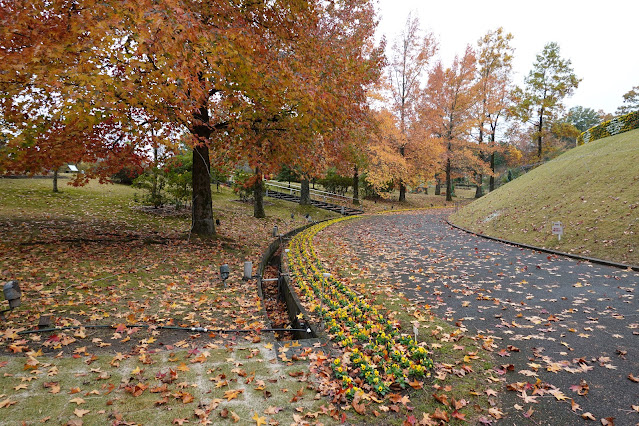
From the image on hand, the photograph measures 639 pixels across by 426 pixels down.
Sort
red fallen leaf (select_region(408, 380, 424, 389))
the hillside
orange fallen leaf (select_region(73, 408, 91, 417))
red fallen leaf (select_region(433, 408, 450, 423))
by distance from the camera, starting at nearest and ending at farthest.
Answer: orange fallen leaf (select_region(73, 408, 91, 417)), red fallen leaf (select_region(433, 408, 450, 423)), red fallen leaf (select_region(408, 380, 424, 389)), the hillside

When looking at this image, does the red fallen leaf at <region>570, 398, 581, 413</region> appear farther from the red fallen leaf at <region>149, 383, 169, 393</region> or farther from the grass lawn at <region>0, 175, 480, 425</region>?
the red fallen leaf at <region>149, 383, 169, 393</region>

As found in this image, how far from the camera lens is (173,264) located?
812cm

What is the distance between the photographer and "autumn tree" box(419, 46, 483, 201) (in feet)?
95.5

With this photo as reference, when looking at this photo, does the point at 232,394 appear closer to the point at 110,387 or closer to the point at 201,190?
the point at 110,387

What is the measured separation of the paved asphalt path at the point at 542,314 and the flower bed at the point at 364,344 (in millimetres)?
997

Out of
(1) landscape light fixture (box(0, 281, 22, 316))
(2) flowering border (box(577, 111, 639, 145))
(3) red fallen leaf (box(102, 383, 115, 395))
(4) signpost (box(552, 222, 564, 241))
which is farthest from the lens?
(2) flowering border (box(577, 111, 639, 145))

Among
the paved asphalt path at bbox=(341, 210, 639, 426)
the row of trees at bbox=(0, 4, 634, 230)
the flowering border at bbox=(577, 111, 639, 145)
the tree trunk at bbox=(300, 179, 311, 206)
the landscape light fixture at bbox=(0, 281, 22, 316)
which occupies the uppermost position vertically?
the flowering border at bbox=(577, 111, 639, 145)

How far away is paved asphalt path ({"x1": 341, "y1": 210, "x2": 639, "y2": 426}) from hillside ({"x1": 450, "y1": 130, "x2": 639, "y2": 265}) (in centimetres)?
127

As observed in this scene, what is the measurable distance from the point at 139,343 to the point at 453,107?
32.2m

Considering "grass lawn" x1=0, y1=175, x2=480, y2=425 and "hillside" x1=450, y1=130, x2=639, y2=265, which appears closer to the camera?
"grass lawn" x1=0, y1=175, x2=480, y2=425

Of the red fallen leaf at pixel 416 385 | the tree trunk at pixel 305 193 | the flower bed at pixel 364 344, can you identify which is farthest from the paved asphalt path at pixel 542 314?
the tree trunk at pixel 305 193

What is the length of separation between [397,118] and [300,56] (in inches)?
789

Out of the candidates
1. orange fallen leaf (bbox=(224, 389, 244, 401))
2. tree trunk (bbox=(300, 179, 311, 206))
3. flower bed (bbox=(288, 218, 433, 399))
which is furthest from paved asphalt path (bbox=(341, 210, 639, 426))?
tree trunk (bbox=(300, 179, 311, 206))

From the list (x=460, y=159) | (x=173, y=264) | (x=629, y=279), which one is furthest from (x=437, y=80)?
(x=173, y=264)
